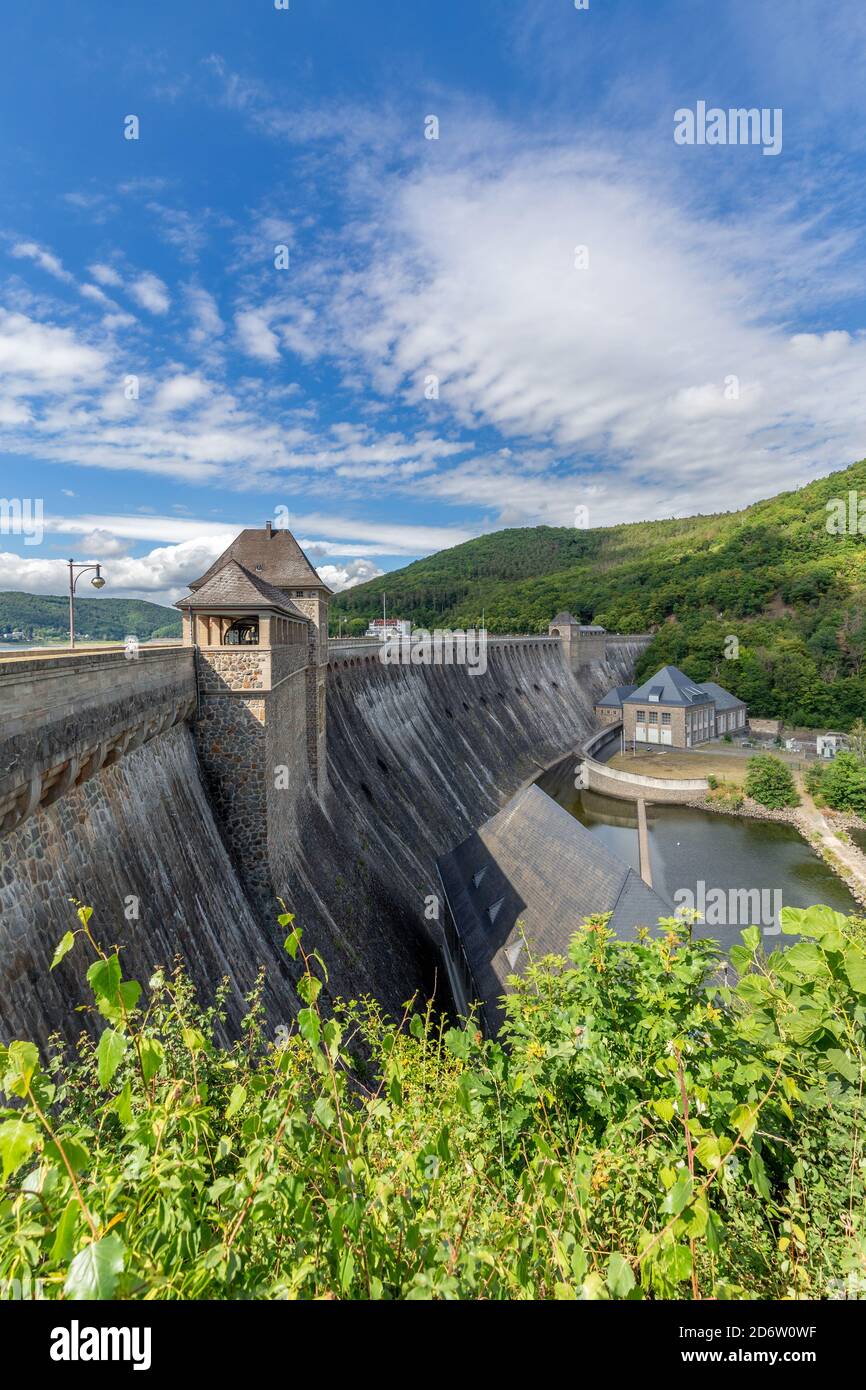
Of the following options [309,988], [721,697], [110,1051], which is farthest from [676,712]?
[110,1051]

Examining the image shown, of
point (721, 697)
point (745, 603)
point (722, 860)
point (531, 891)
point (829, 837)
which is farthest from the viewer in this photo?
point (745, 603)

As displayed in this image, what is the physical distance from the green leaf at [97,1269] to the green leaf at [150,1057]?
24.0 inches

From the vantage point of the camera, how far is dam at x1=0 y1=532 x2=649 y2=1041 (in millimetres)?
6715

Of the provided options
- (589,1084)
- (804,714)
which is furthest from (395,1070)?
(804,714)

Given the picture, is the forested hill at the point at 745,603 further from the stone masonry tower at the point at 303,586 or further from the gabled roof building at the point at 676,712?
the stone masonry tower at the point at 303,586

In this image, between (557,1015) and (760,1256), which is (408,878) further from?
(760,1256)

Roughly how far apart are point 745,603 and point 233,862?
93282 mm

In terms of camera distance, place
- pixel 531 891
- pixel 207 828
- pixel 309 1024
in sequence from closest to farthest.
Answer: pixel 309 1024 < pixel 207 828 < pixel 531 891

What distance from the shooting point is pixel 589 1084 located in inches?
166

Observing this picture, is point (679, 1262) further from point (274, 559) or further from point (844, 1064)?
point (274, 559)

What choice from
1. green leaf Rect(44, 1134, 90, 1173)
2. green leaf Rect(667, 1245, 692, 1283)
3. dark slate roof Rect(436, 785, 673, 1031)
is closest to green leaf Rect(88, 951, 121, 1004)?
green leaf Rect(44, 1134, 90, 1173)

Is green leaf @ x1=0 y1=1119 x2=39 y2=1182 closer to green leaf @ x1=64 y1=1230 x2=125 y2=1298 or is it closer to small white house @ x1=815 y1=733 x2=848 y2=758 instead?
green leaf @ x1=64 y1=1230 x2=125 y2=1298

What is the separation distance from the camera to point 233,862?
12.3 m
